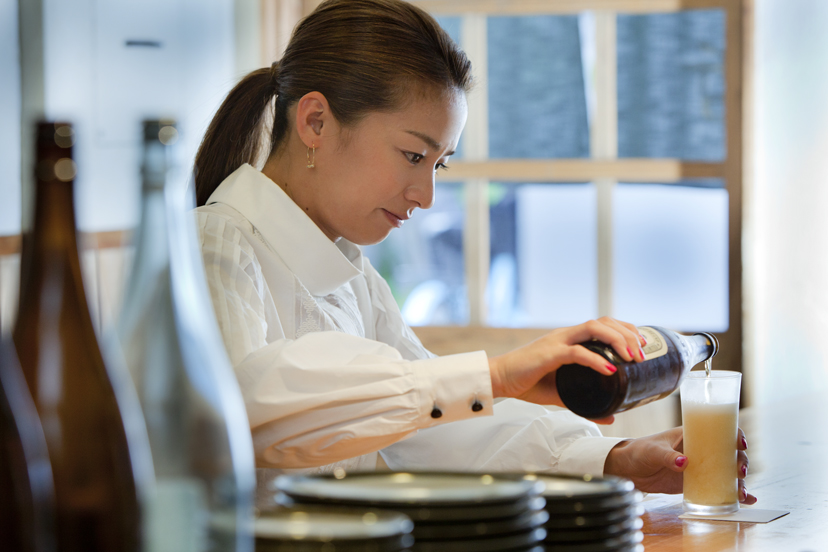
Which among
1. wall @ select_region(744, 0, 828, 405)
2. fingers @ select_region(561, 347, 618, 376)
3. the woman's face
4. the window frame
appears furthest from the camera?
the window frame

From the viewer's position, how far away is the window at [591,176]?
9.87 ft

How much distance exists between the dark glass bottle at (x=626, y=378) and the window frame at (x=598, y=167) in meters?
2.18

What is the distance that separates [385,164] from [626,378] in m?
0.61

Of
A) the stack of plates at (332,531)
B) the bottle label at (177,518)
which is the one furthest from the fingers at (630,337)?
the bottle label at (177,518)

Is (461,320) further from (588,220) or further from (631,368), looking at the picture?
(631,368)

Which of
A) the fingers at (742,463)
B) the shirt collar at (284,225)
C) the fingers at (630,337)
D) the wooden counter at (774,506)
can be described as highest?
the shirt collar at (284,225)

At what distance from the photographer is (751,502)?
1.03 meters

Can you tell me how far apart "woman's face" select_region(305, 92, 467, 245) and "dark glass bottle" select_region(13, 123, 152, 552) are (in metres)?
0.92

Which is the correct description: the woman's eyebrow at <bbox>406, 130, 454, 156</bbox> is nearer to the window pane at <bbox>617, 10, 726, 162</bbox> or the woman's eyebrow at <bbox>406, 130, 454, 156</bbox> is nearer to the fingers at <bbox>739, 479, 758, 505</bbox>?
the fingers at <bbox>739, 479, 758, 505</bbox>

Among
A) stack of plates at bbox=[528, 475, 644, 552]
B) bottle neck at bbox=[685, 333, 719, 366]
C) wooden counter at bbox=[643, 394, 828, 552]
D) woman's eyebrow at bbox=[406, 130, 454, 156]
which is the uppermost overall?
woman's eyebrow at bbox=[406, 130, 454, 156]

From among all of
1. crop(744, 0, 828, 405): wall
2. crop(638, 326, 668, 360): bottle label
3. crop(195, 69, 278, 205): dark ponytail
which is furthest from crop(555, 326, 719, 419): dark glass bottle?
crop(744, 0, 828, 405): wall

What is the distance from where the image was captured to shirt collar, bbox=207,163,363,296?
49.9 inches

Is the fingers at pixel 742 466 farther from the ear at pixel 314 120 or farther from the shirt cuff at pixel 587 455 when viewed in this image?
the ear at pixel 314 120

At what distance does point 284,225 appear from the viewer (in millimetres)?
1276
